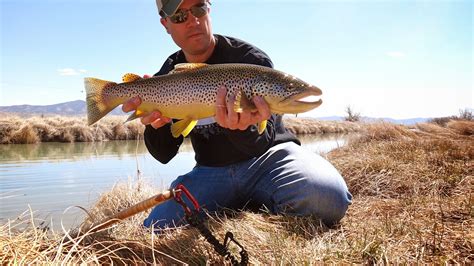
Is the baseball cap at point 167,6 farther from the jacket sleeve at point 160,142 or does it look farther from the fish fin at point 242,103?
the fish fin at point 242,103

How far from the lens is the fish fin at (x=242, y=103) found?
120 inches

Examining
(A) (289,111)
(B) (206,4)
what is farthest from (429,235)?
(B) (206,4)

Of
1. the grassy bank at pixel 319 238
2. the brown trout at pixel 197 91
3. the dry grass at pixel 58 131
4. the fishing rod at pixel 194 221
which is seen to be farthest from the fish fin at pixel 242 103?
the dry grass at pixel 58 131

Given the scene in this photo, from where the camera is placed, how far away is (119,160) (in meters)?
14.9

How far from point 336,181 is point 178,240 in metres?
1.60

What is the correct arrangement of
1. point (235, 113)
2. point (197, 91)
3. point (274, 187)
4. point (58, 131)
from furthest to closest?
point (58, 131) → point (274, 187) → point (197, 91) → point (235, 113)

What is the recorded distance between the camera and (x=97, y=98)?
3.68m

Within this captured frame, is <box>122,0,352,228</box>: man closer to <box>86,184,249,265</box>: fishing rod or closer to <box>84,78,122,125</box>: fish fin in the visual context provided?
<box>84,78,122,125</box>: fish fin

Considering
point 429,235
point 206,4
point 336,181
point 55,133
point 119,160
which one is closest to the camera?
point 429,235

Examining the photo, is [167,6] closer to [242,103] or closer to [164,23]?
[164,23]

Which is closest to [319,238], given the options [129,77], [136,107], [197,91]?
[197,91]

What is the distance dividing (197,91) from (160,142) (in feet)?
3.83

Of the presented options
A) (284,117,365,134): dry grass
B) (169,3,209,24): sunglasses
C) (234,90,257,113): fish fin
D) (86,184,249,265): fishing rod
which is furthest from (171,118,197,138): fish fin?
(284,117,365,134): dry grass

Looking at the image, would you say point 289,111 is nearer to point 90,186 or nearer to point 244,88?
point 244,88
